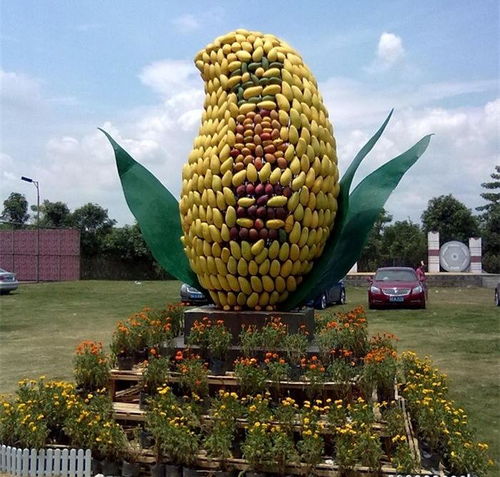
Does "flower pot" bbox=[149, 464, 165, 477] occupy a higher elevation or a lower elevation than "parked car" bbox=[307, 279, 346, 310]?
lower

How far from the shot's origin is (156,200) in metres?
6.70

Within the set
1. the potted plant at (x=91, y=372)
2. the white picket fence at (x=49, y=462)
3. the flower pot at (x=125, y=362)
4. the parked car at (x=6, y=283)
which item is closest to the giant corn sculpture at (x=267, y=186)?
the flower pot at (x=125, y=362)

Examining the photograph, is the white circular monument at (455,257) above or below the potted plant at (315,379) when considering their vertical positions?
above

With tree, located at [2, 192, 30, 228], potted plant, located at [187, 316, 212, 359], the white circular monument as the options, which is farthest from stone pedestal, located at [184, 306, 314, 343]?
tree, located at [2, 192, 30, 228]

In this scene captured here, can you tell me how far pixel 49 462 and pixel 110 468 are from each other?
1.52 ft

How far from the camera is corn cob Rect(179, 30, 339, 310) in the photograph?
5730 mm

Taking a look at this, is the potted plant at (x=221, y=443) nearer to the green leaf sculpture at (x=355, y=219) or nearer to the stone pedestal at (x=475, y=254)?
the green leaf sculpture at (x=355, y=219)

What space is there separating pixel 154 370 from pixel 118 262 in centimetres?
2953

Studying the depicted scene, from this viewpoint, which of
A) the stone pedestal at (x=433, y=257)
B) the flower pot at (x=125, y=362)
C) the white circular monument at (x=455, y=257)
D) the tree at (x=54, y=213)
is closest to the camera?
the flower pot at (x=125, y=362)

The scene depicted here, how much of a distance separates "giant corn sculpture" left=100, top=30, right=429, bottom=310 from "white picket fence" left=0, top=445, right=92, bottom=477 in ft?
6.88

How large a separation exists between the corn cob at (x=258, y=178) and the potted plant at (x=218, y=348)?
0.58 meters

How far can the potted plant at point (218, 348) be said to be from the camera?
5.42 m

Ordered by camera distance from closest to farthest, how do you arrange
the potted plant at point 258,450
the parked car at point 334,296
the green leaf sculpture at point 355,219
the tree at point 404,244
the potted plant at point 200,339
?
the potted plant at point 258,450 → the potted plant at point 200,339 → the green leaf sculpture at point 355,219 → the parked car at point 334,296 → the tree at point 404,244

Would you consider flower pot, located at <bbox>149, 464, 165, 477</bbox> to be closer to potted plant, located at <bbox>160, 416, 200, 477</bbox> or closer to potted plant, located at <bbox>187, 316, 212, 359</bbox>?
potted plant, located at <bbox>160, 416, 200, 477</bbox>
